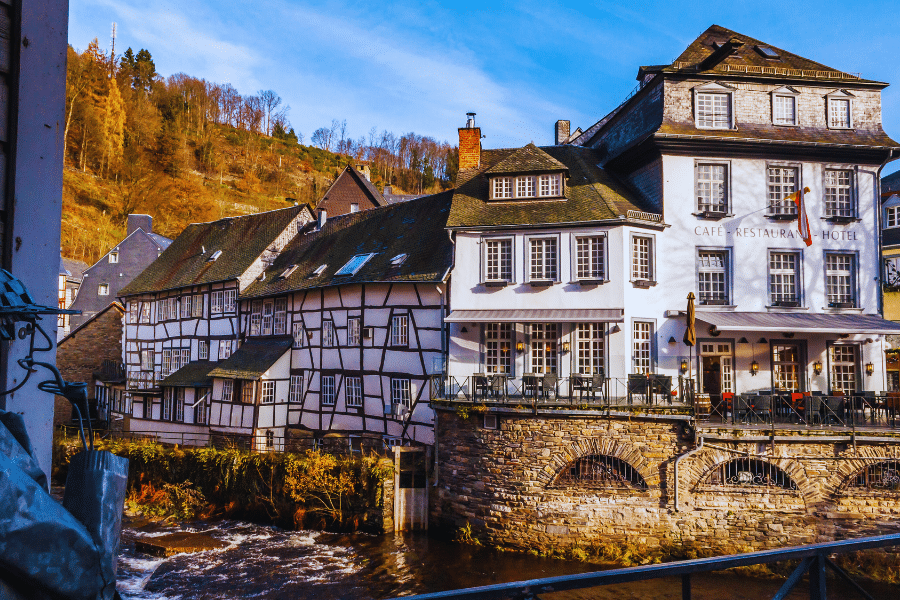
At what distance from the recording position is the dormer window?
19.8 metres

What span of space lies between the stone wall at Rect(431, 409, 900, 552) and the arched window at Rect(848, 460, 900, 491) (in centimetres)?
19

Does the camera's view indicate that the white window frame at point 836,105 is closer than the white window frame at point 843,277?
No

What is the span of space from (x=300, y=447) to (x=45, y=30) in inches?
837

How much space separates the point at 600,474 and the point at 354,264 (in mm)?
11756

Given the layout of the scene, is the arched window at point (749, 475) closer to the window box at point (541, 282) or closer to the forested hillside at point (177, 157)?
the window box at point (541, 282)

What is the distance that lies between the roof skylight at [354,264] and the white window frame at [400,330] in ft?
9.56

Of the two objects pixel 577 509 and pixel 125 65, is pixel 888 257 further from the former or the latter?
pixel 125 65

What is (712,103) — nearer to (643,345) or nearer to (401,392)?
(643,345)

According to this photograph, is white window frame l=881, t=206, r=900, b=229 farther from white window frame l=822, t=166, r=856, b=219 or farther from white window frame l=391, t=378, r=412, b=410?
white window frame l=391, t=378, r=412, b=410

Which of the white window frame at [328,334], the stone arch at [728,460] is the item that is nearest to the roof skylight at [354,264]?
the white window frame at [328,334]

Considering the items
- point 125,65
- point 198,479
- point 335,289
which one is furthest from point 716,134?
point 125,65

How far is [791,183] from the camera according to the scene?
1925 cm

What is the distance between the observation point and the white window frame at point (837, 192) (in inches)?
758

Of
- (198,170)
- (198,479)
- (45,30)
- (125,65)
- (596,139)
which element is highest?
(125,65)
